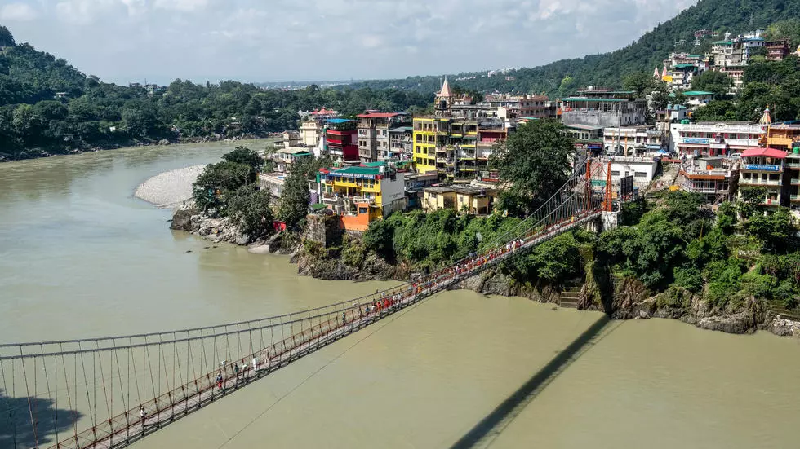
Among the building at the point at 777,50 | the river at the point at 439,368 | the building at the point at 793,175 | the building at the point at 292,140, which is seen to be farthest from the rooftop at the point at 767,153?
the building at the point at 777,50

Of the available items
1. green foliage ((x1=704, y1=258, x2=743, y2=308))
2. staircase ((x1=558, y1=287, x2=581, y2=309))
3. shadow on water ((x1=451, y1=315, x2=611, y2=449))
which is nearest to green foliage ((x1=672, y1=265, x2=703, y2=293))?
green foliage ((x1=704, y1=258, x2=743, y2=308))

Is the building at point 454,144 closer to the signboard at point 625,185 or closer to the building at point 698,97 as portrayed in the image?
the signboard at point 625,185

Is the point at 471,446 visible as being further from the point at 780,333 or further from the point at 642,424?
the point at 780,333

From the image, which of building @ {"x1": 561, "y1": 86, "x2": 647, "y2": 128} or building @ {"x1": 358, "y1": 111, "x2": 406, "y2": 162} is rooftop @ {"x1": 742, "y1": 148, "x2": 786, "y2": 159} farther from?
building @ {"x1": 358, "y1": 111, "x2": 406, "y2": 162}

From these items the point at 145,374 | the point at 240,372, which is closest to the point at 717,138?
the point at 240,372

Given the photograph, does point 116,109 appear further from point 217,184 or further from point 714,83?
point 714,83

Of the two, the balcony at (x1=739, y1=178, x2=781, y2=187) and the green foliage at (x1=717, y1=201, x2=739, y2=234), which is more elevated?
the balcony at (x1=739, y1=178, x2=781, y2=187)

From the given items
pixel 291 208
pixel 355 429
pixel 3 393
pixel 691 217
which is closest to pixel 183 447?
pixel 355 429
